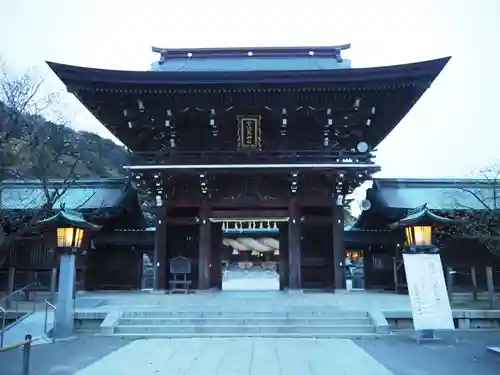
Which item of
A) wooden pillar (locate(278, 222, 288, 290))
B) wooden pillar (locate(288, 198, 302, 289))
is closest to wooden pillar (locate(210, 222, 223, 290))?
wooden pillar (locate(278, 222, 288, 290))

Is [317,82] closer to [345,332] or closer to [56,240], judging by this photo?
[345,332]

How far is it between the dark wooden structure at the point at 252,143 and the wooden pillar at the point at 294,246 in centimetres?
3

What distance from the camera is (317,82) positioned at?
14.1 meters

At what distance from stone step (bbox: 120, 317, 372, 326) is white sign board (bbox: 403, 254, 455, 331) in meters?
1.80

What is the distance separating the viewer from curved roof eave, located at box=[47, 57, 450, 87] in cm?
1391

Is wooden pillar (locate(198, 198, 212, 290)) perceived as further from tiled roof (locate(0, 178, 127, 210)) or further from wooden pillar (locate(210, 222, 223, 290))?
tiled roof (locate(0, 178, 127, 210))

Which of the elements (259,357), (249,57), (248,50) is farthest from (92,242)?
(259,357)

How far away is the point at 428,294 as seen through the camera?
30.0ft

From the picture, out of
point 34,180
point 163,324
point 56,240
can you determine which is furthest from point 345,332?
point 34,180

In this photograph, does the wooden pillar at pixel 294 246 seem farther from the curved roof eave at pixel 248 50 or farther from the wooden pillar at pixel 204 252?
the curved roof eave at pixel 248 50

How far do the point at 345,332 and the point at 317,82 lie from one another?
7864 millimetres

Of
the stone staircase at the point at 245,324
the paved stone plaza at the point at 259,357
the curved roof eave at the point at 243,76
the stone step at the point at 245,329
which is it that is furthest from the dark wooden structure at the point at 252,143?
the paved stone plaza at the point at 259,357

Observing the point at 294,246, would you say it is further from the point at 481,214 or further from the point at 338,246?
the point at 481,214

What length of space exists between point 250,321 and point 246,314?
41 centimetres
